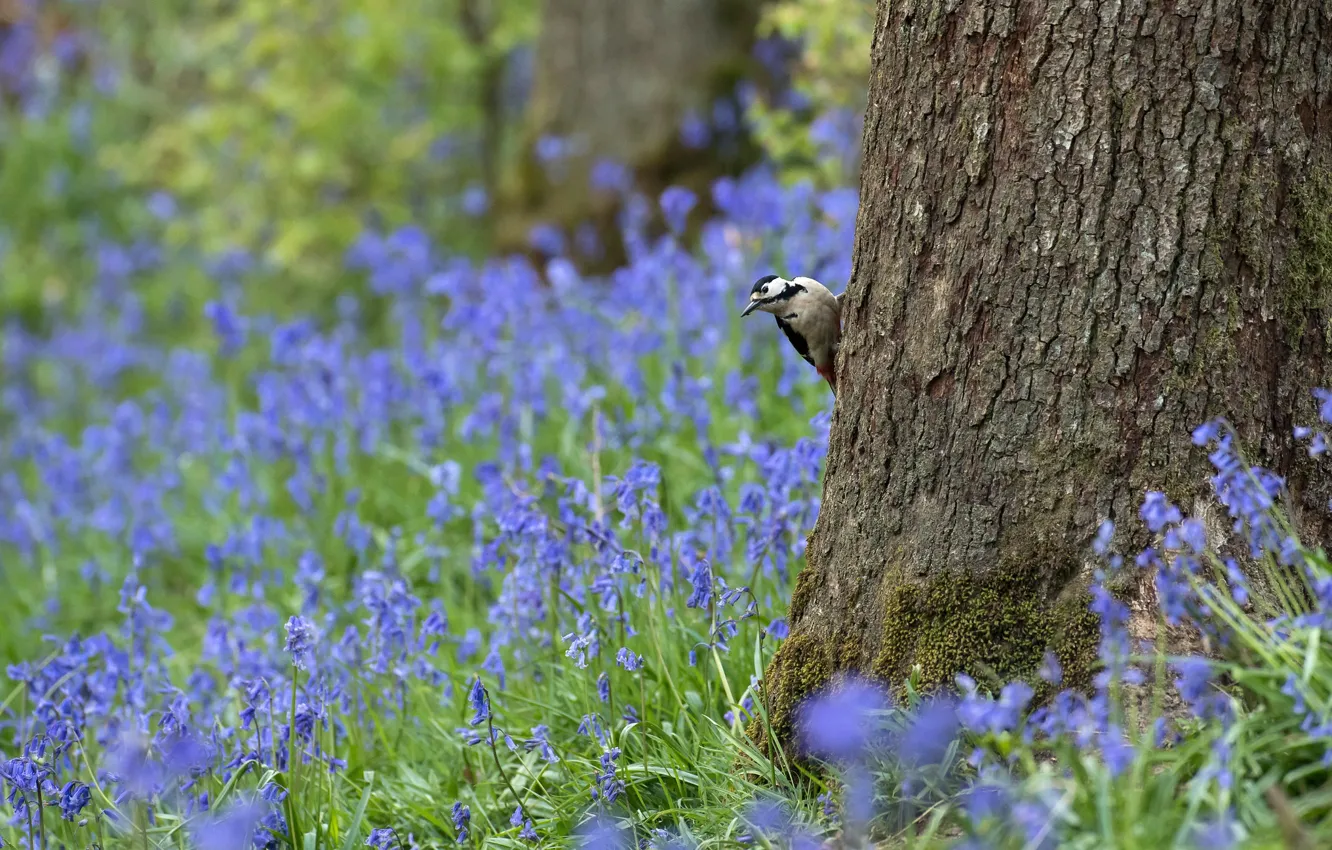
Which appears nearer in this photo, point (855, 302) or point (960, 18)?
point (960, 18)

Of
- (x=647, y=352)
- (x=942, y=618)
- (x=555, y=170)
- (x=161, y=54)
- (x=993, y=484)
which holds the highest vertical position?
(x=161, y=54)

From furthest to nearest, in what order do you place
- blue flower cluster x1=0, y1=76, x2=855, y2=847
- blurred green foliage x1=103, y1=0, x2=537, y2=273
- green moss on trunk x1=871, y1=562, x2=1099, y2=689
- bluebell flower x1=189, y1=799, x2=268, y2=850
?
1. blurred green foliage x1=103, y1=0, x2=537, y2=273
2. blue flower cluster x1=0, y1=76, x2=855, y2=847
3. green moss on trunk x1=871, y1=562, x2=1099, y2=689
4. bluebell flower x1=189, y1=799, x2=268, y2=850

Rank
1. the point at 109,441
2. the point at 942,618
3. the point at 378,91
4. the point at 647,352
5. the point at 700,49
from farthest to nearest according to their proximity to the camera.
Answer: the point at 378,91 → the point at 700,49 → the point at 109,441 → the point at 647,352 → the point at 942,618

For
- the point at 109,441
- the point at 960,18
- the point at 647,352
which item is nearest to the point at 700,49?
the point at 647,352

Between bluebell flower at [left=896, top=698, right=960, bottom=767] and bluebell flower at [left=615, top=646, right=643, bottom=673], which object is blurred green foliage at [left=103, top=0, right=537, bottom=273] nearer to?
bluebell flower at [left=615, top=646, right=643, bottom=673]

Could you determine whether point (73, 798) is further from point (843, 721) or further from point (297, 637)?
point (843, 721)

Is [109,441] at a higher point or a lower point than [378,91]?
lower

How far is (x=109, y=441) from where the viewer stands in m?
6.48

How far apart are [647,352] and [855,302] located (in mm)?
2887

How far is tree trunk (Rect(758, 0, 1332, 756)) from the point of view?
256 cm

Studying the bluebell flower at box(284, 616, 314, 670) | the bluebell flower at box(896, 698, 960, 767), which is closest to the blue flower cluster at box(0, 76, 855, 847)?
the bluebell flower at box(284, 616, 314, 670)

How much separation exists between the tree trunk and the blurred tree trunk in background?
4.94 metres

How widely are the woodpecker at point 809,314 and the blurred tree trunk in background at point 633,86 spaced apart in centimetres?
444

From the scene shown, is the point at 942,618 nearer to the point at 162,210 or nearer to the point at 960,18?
the point at 960,18
